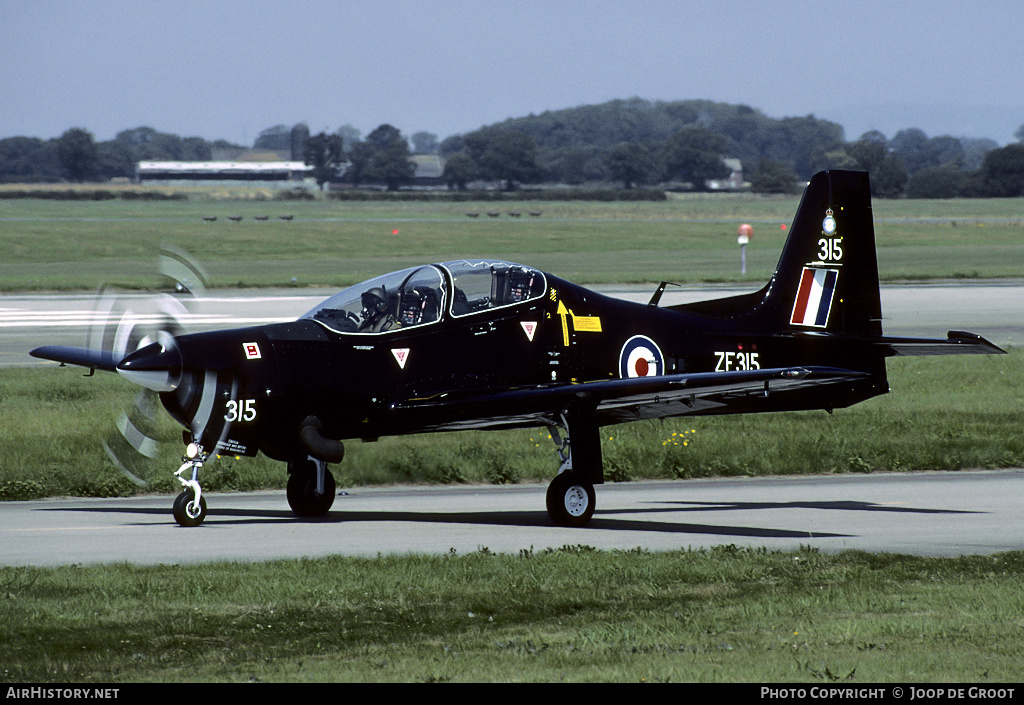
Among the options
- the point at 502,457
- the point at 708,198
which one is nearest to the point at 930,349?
the point at 502,457

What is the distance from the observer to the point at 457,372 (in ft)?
46.5

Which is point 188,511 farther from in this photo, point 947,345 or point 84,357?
point 947,345

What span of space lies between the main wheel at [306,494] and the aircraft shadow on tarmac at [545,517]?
11 cm

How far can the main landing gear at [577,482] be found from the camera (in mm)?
14031

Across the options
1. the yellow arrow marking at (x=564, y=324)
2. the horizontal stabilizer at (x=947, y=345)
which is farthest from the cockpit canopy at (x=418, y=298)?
the horizontal stabilizer at (x=947, y=345)

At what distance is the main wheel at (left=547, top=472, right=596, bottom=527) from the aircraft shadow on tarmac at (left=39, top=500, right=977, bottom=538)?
0.16m

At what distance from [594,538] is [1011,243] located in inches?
2857

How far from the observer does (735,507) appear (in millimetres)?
15531

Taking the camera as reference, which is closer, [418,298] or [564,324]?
[418,298]

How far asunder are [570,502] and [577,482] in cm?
23

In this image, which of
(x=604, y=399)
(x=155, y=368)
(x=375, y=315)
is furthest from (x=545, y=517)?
(x=155, y=368)

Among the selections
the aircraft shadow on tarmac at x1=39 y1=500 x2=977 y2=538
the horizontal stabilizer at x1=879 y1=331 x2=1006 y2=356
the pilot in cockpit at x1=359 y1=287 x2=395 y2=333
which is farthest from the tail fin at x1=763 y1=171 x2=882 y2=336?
the pilot in cockpit at x1=359 y1=287 x2=395 y2=333

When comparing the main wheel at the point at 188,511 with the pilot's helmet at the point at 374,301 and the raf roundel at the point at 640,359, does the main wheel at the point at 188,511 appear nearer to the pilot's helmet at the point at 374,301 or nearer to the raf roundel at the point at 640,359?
the pilot's helmet at the point at 374,301

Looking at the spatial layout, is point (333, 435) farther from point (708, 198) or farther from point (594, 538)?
point (708, 198)
